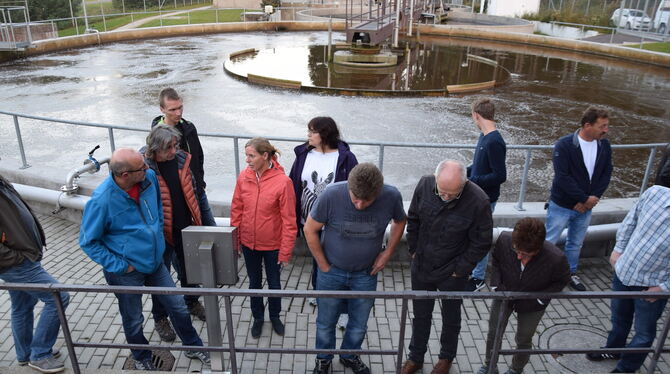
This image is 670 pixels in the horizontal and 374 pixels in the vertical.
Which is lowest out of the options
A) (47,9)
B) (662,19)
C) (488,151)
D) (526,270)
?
(526,270)

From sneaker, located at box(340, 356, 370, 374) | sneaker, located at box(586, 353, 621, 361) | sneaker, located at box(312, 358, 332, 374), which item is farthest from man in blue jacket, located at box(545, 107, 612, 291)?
sneaker, located at box(312, 358, 332, 374)

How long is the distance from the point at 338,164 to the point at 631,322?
267cm

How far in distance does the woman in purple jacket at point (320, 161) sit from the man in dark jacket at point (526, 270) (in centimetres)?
145

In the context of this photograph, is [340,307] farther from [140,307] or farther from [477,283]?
[477,283]

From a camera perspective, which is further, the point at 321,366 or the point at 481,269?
the point at 481,269

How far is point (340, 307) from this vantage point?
393cm

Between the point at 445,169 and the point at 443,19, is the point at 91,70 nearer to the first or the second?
the point at 445,169

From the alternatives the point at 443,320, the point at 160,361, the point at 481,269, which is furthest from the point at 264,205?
the point at 481,269

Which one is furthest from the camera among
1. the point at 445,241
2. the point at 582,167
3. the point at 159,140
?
the point at 582,167

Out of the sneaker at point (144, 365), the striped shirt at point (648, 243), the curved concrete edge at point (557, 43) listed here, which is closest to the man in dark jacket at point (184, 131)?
the sneaker at point (144, 365)

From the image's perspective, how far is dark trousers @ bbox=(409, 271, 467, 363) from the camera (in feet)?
12.5

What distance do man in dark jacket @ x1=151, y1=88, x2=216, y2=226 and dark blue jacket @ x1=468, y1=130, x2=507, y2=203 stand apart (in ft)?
8.41

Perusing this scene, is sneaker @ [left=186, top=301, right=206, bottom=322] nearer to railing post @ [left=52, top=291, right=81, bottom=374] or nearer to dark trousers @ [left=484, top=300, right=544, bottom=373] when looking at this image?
railing post @ [left=52, top=291, right=81, bottom=374]

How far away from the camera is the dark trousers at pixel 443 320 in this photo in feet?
12.5
